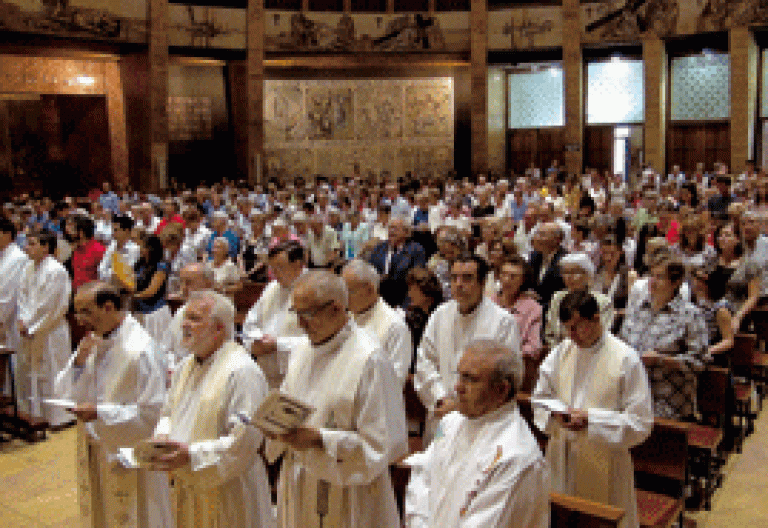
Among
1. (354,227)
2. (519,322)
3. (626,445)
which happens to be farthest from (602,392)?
(354,227)

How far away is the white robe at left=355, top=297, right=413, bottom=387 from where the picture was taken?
5.13 m

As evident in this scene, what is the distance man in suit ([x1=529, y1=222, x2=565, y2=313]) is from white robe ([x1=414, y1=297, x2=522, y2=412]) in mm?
1964

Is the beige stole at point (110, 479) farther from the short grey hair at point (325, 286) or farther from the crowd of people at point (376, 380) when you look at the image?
the short grey hair at point (325, 286)

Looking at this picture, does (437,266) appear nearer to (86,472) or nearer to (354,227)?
(86,472)

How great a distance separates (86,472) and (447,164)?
23023 mm

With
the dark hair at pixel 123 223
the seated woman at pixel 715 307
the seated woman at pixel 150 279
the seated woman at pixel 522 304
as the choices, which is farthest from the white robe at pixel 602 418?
the dark hair at pixel 123 223

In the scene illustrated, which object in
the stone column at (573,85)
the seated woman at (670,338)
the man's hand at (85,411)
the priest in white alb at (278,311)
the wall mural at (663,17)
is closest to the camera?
the man's hand at (85,411)

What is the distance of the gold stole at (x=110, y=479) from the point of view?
4312 millimetres

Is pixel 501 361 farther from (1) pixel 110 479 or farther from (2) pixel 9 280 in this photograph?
(2) pixel 9 280

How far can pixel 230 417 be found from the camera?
3705mm

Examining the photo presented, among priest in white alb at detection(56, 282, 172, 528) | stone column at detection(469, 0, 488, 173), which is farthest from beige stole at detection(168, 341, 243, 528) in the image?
stone column at detection(469, 0, 488, 173)

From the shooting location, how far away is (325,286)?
3.44m

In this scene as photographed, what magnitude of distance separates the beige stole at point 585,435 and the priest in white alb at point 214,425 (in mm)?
1642

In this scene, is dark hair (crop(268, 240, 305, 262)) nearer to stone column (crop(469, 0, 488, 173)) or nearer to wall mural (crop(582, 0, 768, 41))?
wall mural (crop(582, 0, 768, 41))
